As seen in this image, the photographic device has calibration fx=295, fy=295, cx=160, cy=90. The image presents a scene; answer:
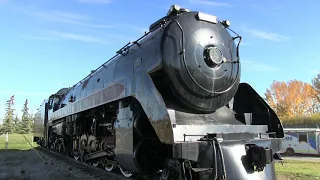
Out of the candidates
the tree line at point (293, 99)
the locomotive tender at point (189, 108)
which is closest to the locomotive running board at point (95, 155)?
the locomotive tender at point (189, 108)

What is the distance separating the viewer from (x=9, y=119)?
8331cm

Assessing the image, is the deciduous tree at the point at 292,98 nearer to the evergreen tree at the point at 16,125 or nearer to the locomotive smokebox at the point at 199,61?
the locomotive smokebox at the point at 199,61

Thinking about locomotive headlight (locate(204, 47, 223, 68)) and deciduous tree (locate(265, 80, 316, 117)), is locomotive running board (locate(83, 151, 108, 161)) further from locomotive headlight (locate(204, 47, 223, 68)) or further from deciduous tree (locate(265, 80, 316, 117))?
deciduous tree (locate(265, 80, 316, 117))

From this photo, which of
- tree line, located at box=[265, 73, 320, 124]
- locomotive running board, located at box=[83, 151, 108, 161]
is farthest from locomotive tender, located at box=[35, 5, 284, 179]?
tree line, located at box=[265, 73, 320, 124]

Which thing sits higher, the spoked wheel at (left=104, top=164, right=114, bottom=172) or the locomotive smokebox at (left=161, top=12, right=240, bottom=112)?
the locomotive smokebox at (left=161, top=12, right=240, bottom=112)

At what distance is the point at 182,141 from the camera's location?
4.80m

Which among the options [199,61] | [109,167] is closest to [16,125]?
[109,167]

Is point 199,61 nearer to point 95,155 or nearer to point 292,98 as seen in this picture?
point 95,155

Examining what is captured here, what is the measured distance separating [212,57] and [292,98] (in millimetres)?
56428

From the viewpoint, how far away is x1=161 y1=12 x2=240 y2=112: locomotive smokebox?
5430 millimetres

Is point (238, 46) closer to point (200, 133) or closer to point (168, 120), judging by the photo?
point (200, 133)

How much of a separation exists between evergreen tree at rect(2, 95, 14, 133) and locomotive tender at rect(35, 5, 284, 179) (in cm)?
8185

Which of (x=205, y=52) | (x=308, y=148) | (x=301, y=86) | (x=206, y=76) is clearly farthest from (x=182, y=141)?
(x=301, y=86)

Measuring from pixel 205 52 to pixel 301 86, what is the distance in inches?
2282
